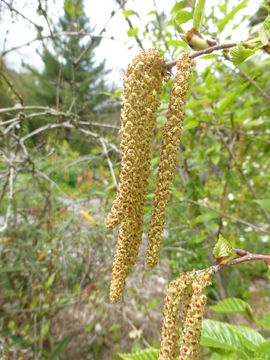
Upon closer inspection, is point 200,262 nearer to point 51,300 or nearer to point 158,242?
point 51,300

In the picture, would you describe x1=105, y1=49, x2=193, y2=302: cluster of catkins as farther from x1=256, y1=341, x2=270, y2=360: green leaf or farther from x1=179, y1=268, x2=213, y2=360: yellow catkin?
x1=256, y1=341, x2=270, y2=360: green leaf

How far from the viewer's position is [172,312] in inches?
31.1

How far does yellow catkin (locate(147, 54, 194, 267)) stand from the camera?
840mm

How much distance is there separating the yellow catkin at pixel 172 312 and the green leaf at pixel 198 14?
65 centimetres

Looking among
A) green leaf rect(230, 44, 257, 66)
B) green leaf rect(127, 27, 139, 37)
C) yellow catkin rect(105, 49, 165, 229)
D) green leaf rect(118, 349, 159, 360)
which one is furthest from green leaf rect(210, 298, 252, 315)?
green leaf rect(127, 27, 139, 37)

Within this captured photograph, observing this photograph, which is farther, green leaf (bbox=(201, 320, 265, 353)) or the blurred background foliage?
the blurred background foliage

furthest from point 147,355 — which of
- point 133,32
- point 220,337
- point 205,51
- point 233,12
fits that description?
point 133,32

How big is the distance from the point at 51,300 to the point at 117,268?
2.43 m

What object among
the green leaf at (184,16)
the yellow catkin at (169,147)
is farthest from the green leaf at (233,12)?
the yellow catkin at (169,147)

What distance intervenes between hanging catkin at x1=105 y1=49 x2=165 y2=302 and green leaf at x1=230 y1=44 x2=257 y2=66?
182 mm

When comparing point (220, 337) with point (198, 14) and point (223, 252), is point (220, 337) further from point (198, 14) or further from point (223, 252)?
point (198, 14)

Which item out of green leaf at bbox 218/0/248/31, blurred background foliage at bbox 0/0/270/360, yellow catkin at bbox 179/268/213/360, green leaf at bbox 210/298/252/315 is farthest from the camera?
blurred background foliage at bbox 0/0/270/360

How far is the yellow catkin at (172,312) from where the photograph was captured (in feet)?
2.54

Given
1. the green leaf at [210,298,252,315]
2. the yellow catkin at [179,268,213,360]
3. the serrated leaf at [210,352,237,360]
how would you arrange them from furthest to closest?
the green leaf at [210,298,252,315]
the serrated leaf at [210,352,237,360]
the yellow catkin at [179,268,213,360]
